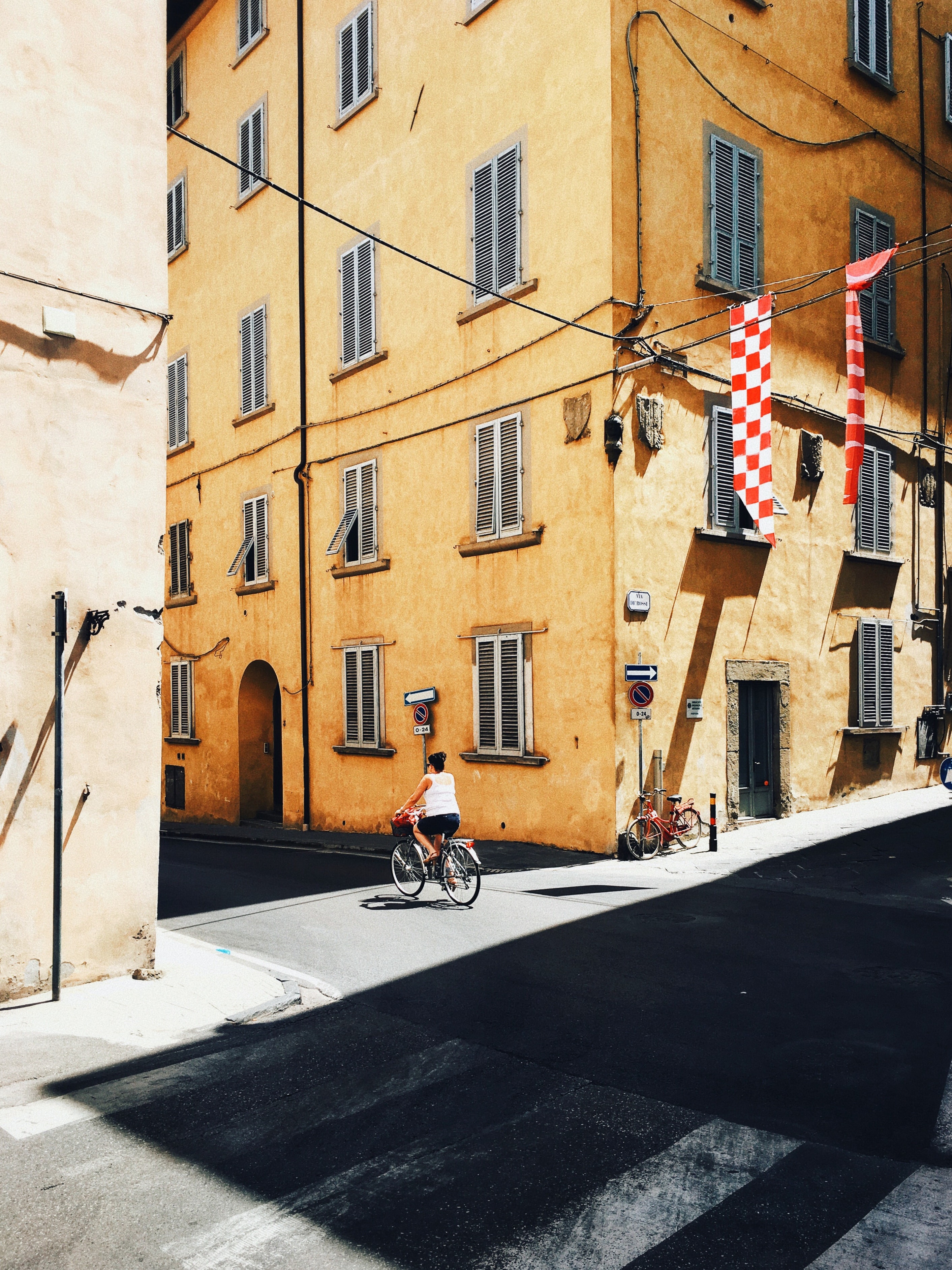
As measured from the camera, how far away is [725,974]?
803cm

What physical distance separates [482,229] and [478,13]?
3400 mm

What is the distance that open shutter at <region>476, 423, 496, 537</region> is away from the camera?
16.5m

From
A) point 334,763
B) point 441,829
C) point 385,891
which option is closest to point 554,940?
point 441,829

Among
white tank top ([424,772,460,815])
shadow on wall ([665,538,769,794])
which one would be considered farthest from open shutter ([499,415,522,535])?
white tank top ([424,772,460,815])

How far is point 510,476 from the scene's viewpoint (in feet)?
53.4

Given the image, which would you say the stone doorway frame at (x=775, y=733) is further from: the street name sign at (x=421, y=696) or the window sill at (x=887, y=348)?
the window sill at (x=887, y=348)

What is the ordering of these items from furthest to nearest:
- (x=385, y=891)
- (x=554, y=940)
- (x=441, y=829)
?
1. (x=385, y=891)
2. (x=441, y=829)
3. (x=554, y=940)

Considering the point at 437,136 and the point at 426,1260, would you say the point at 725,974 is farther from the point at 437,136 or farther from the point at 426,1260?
the point at 437,136

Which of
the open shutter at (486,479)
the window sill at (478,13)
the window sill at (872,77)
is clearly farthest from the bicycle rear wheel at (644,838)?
the window sill at (872,77)

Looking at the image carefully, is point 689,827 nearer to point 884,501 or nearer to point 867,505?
point 867,505

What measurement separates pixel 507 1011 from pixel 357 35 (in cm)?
1869

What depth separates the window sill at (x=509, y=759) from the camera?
15.4 metres

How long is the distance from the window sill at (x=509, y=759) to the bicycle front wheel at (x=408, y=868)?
3786mm

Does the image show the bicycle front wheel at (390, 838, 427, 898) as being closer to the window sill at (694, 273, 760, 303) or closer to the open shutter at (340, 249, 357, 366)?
the window sill at (694, 273, 760, 303)
